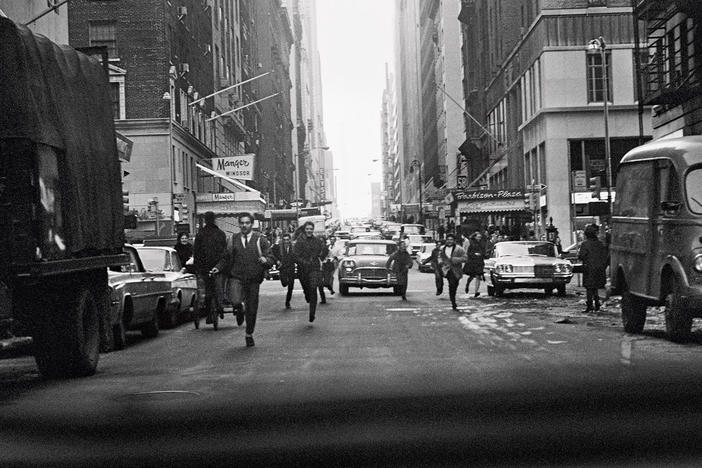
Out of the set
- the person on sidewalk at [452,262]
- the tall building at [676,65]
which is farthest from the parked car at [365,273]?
the tall building at [676,65]

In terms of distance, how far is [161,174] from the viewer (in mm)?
50312

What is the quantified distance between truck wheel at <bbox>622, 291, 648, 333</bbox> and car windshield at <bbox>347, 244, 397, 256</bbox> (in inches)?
652

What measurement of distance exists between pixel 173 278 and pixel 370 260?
1323cm

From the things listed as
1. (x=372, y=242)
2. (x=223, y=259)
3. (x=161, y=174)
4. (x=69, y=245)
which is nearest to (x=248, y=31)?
(x=161, y=174)

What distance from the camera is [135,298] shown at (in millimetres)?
16078

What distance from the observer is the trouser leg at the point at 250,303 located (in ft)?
50.4

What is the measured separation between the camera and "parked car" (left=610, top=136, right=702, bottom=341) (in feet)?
47.3

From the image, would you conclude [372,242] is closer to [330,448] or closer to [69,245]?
[69,245]

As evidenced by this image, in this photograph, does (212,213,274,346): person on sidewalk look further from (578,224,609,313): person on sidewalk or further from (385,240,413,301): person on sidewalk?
(385,240,413,301): person on sidewalk

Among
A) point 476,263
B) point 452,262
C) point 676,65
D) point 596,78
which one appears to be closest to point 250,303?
point 452,262

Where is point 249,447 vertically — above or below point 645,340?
above

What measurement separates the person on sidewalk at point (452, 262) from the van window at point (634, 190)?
693cm

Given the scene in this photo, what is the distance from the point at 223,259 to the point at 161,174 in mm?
33391

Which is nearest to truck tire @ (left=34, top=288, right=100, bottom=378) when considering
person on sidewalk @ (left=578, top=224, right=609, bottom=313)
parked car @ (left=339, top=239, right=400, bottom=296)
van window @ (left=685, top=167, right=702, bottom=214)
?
van window @ (left=685, top=167, right=702, bottom=214)
